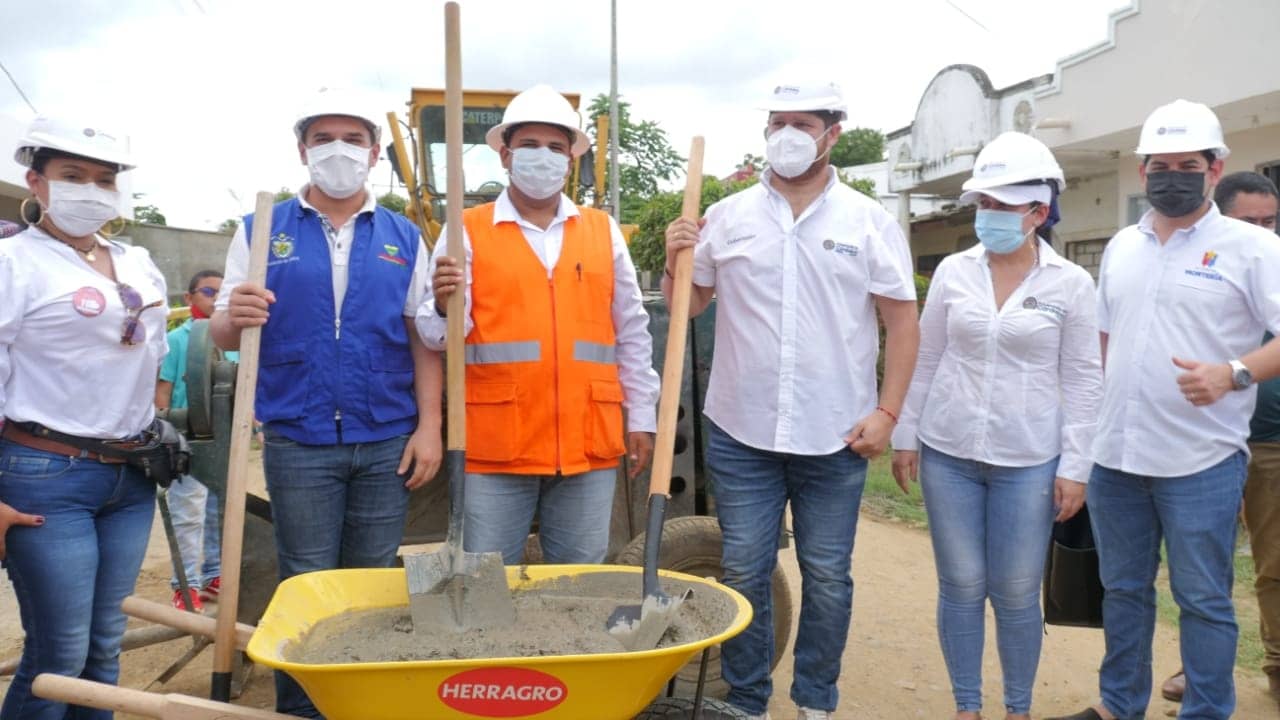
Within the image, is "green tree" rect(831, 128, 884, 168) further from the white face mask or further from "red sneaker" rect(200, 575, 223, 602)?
the white face mask

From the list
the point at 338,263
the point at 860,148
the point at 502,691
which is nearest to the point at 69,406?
the point at 338,263

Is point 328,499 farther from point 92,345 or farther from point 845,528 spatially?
point 845,528

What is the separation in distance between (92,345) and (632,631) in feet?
5.24

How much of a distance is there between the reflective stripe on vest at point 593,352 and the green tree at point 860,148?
40.5 meters

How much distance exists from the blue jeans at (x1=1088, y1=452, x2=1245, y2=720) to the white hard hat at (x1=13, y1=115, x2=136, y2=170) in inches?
125

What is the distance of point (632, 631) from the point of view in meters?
2.58

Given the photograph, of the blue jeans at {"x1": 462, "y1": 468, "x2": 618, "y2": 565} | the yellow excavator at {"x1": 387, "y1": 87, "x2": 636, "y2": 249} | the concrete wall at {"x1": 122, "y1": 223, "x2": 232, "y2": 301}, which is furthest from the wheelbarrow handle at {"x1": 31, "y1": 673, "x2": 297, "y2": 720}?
the concrete wall at {"x1": 122, "y1": 223, "x2": 232, "y2": 301}

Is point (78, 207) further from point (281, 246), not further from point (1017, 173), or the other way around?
point (1017, 173)

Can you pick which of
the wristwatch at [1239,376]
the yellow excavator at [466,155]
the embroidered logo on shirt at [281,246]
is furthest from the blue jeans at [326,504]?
the yellow excavator at [466,155]

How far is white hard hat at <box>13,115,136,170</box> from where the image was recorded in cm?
270

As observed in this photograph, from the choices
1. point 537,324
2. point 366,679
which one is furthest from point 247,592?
point 366,679

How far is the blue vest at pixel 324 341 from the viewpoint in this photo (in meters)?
2.88

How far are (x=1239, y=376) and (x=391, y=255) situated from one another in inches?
97.8

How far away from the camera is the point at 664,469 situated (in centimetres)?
282
